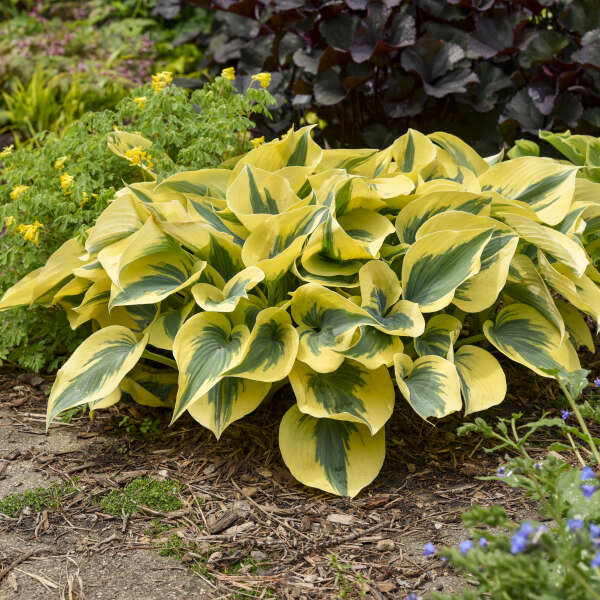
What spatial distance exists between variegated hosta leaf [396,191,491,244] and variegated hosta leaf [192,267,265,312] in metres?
0.54

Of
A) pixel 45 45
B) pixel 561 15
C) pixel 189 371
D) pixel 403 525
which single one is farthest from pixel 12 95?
pixel 403 525

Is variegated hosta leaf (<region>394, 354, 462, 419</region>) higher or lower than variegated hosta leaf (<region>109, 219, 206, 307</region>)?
lower

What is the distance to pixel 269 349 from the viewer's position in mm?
2104

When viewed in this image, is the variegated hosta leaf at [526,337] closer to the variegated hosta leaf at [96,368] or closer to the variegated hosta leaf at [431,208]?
the variegated hosta leaf at [431,208]

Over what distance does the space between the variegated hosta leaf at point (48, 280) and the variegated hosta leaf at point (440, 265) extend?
112cm

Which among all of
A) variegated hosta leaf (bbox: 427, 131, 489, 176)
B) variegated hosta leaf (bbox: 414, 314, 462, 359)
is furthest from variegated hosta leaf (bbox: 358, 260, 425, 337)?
variegated hosta leaf (bbox: 427, 131, 489, 176)

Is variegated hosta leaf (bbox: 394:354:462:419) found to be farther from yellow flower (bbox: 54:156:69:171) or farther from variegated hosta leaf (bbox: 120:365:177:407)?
yellow flower (bbox: 54:156:69:171)

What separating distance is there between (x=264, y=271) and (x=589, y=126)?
2.33 metres

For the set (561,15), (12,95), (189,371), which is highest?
(561,15)

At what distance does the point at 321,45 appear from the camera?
12.2ft

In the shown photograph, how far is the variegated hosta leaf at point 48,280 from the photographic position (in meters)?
2.48

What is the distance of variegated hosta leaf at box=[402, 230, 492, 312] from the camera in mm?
2086

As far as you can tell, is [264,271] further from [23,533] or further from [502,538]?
[502,538]

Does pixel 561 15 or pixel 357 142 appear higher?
pixel 561 15
